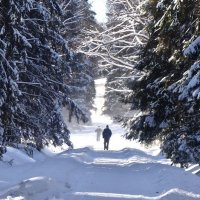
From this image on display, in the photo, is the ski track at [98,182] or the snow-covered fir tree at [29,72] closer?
the snow-covered fir tree at [29,72]

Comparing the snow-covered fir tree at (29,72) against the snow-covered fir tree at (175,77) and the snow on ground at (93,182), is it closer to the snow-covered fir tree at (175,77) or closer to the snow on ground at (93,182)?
the snow on ground at (93,182)

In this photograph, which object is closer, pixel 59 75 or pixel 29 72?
pixel 29 72

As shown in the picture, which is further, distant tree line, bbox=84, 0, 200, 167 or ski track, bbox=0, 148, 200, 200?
ski track, bbox=0, 148, 200, 200

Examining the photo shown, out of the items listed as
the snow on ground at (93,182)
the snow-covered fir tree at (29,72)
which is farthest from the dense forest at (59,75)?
the snow on ground at (93,182)

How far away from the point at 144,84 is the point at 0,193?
5946mm

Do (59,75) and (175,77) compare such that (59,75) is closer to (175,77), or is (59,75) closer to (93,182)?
(93,182)

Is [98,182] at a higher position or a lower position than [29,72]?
lower

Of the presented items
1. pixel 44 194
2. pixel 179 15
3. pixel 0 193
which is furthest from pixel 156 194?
pixel 179 15

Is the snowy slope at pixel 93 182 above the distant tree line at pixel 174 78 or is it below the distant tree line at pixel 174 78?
below

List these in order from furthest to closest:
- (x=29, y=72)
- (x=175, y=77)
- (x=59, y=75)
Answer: (x=59, y=75), (x=29, y=72), (x=175, y=77)

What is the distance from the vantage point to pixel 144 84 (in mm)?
15914

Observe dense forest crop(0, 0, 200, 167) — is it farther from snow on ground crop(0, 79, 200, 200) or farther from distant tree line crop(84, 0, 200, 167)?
snow on ground crop(0, 79, 200, 200)

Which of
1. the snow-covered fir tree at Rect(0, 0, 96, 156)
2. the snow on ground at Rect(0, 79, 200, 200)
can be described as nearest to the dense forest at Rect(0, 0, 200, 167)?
the snow-covered fir tree at Rect(0, 0, 96, 156)

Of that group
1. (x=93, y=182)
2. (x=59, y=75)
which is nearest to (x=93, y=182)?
(x=93, y=182)
